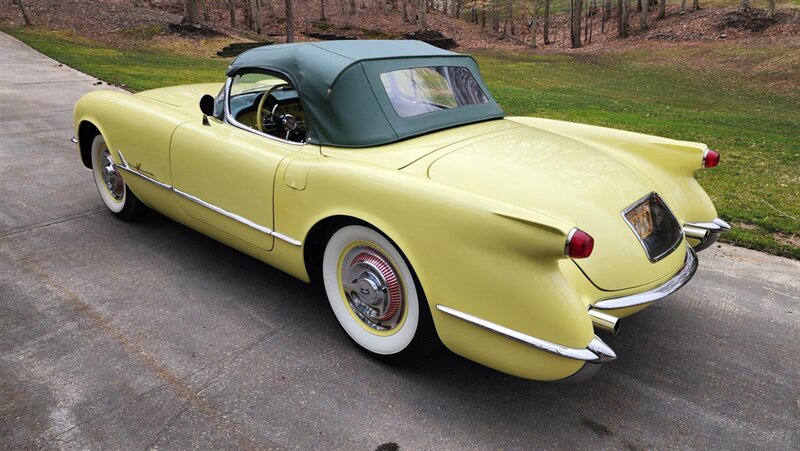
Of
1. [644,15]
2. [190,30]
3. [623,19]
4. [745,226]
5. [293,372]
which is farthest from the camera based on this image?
[623,19]

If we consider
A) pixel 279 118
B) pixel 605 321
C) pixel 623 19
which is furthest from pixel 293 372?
pixel 623 19

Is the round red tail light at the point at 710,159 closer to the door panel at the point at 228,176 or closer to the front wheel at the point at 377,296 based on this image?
the front wheel at the point at 377,296

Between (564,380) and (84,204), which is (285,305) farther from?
(84,204)

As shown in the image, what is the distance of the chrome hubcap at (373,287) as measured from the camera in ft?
8.32

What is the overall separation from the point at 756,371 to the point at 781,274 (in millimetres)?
1434

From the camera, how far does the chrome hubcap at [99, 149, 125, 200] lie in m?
4.11

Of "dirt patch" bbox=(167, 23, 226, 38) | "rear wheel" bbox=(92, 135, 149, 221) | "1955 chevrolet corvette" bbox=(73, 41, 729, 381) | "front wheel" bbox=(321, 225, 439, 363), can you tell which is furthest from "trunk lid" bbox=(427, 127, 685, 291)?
"dirt patch" bbox=(167, 23, 226, 38)

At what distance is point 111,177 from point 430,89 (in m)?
2.64

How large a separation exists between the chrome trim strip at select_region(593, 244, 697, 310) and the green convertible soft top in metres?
1.31

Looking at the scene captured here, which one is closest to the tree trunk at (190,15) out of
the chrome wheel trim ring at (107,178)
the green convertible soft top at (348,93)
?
the chrome wheel trim ring at (107,178)

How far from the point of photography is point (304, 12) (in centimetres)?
3812

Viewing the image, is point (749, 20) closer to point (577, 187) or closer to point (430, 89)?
point (430, 89)

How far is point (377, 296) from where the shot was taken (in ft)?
8.49

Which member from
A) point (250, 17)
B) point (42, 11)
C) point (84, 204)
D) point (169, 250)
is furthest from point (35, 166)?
point (250, 17)
